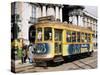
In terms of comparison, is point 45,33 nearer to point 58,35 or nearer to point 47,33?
point 47,33

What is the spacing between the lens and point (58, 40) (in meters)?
2.19

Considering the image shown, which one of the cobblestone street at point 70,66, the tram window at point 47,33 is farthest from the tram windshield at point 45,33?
the cobblestone street at point 70,66

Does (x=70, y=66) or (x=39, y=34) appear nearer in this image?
(x=39, y=34)

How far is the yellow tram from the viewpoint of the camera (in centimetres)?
212

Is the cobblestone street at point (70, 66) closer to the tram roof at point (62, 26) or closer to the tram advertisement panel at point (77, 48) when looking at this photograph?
the tram advertisement panel at point (77, 48)

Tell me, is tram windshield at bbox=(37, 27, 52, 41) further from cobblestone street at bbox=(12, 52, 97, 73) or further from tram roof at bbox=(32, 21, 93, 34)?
cobblestone street at bbox=(12, 52, 97, 73)

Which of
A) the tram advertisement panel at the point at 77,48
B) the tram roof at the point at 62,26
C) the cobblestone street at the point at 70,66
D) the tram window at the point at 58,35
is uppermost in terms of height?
the tram roof at the point at 62,26

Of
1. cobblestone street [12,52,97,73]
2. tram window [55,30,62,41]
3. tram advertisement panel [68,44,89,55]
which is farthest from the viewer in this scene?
tram advertisement panel [68,44,89,55]

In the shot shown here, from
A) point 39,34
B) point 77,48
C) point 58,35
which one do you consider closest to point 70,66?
point 77,48

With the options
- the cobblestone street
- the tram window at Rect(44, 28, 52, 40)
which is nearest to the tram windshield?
the tram window at Rect(44, 28, 52, 40)

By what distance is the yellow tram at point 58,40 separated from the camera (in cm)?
212

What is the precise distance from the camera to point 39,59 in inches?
83.7

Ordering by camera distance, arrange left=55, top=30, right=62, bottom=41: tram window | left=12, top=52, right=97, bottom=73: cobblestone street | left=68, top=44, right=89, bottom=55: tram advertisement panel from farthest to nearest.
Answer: left=68, top=44, right=89, bottom=55: tram advertisement panel, left=55, top=30, right=62, bottom=41: tram window, left=12, top=52, right=97, bottom=73: cobblestone street

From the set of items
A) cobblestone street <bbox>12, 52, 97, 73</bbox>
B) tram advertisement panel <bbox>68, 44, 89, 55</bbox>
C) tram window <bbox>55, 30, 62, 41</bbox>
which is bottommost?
cobblestone street <bbox>12, 52, 97, 73</bbox>
